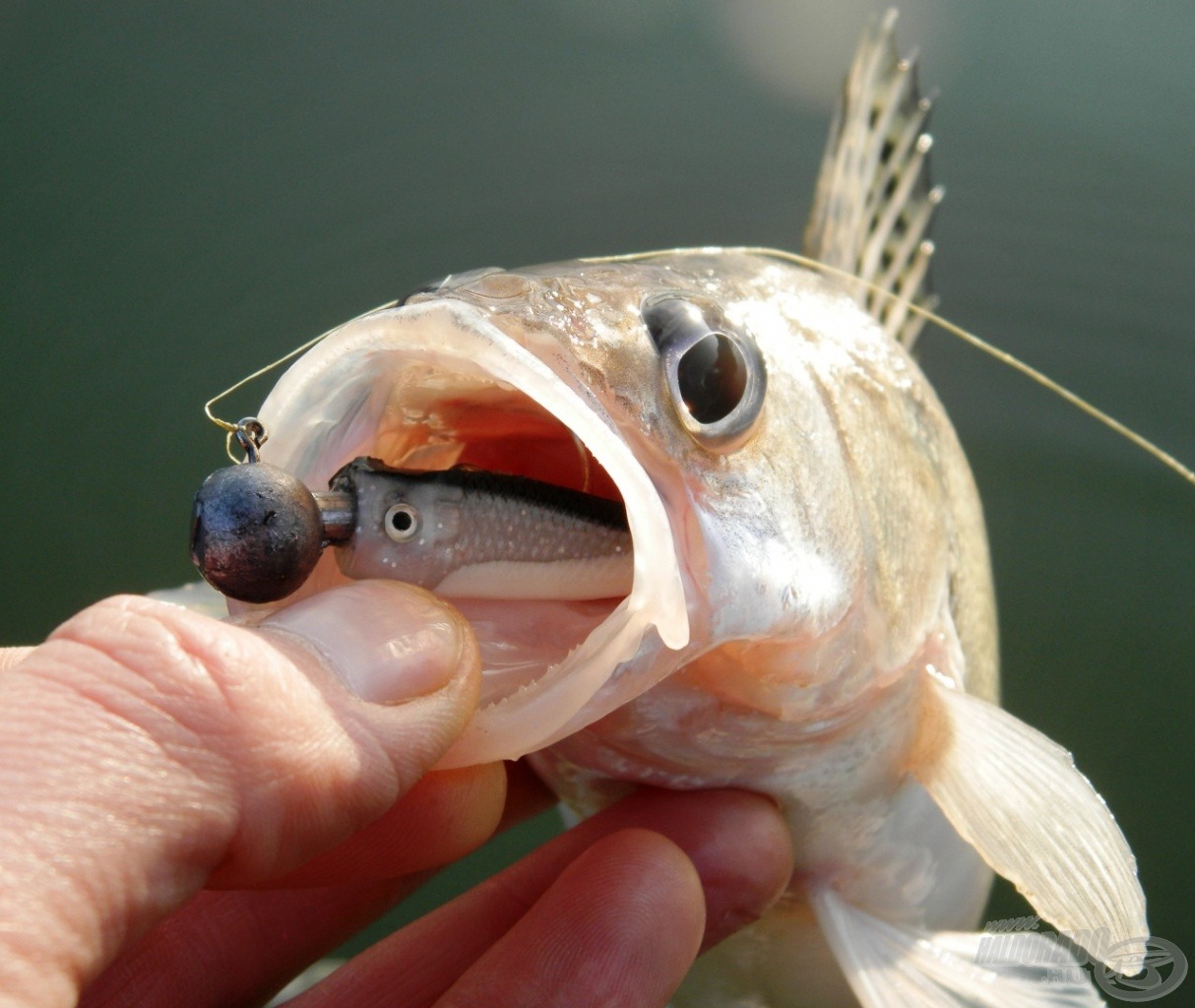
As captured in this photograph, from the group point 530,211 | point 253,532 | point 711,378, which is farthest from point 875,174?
point 530,211

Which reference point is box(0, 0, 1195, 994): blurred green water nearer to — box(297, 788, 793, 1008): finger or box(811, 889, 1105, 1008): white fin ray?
box(811, 889, 1105, 1008): white fin ray

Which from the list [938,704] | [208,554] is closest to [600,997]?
A: [938,704]

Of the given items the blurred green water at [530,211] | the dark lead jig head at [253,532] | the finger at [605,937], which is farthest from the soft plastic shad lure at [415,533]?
the blurred green water at [530,211]

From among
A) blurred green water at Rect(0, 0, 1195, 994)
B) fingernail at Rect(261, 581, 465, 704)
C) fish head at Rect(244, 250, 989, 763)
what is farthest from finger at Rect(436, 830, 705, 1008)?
→ blurred green water at Rect(0, 0, 1195, 994)

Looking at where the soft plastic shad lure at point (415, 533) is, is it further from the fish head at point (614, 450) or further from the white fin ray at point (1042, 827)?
the white fin ray at point (1042, 827)

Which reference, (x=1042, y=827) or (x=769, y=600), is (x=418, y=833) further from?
(x=1042, y=827)

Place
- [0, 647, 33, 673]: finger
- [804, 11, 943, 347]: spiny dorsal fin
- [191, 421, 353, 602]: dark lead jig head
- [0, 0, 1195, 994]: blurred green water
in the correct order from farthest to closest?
[0, 0, 1195, 994]: blurred green water, [804, 11, 943, 347]: spiny dorsal fin, [0, 647, 33, 673]: finger, [191, 421, 353, 602]: dark lead jig head

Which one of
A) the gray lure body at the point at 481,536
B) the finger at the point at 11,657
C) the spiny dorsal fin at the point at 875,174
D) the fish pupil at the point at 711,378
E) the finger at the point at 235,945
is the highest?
the spiny dorsal fin at the point at 875,174

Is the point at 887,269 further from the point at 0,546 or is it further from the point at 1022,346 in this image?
the point at 0,546
